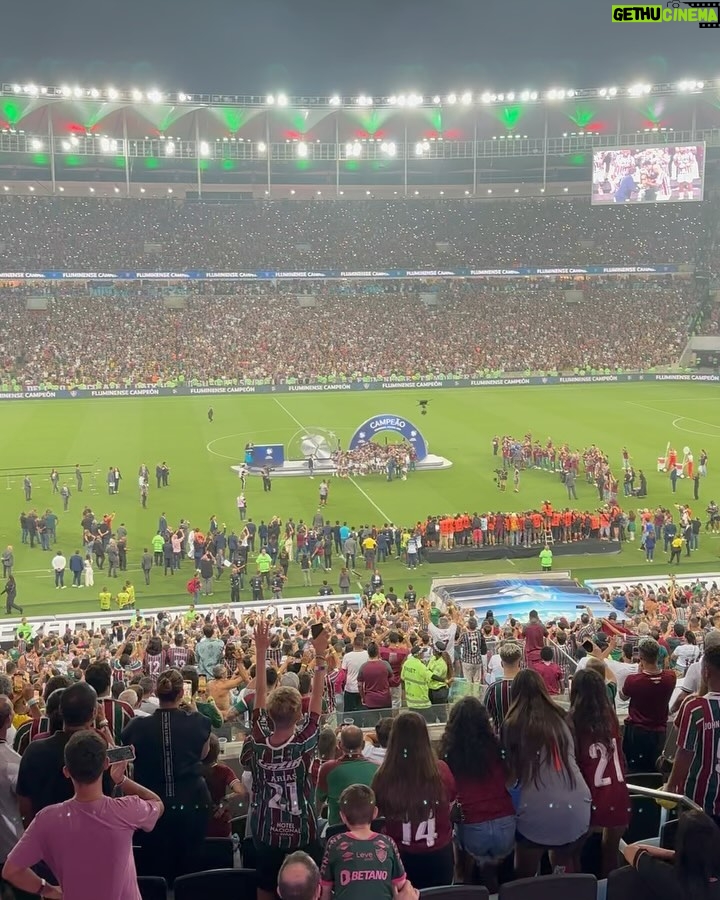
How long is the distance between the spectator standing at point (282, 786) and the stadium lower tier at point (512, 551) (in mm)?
21168

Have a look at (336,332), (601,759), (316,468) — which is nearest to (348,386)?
(336,332)

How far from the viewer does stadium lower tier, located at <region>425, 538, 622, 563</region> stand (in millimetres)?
26812

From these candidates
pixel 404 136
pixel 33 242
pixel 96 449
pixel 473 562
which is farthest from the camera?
pixel 404 136

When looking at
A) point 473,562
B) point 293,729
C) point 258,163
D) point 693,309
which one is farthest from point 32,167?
point 293,729

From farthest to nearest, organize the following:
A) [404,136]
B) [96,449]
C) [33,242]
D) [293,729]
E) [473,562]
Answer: [404,136]
[33,242]
[96,449]
[473,562]
[293,729]

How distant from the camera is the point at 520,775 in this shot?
19.3 feet

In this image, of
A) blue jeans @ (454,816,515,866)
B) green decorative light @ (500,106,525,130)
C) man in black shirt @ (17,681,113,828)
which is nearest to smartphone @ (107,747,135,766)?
man in black shirt @ (17,681,113,828)

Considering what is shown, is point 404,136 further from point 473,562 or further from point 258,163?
point 473,562

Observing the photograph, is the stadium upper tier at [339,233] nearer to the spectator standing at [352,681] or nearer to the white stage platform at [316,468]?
the white stage platform at [316,468]

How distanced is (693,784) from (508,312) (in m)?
69.1

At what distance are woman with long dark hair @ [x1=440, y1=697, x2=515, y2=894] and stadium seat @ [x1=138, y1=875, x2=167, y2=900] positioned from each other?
1.76 meters

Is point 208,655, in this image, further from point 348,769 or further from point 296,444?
point 296,444

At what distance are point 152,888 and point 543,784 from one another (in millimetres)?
2352

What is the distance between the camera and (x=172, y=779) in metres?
5.87
